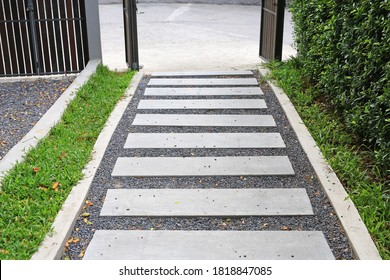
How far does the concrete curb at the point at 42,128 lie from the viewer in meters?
4.57

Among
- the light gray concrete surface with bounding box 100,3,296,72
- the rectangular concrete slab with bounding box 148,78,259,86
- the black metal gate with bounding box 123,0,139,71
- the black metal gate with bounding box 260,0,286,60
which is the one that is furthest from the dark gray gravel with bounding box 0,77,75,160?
the black metal gate with bounding box 260,0,286,60

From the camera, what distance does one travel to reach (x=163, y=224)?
3717mm

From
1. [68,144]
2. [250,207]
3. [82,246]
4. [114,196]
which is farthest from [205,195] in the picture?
[68,144]

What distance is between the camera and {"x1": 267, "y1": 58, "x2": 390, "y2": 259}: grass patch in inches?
142

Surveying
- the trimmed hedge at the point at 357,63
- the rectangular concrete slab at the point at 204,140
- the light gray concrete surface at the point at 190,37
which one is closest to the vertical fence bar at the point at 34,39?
the light gray concrete surface at the point at 190,37

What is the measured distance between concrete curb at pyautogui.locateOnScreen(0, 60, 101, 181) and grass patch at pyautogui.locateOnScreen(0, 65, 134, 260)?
3.1 inches

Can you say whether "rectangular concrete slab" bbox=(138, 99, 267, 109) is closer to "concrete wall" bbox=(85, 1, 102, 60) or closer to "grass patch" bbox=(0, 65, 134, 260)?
"grass patch" bbox=(0, 65, 134, 260)

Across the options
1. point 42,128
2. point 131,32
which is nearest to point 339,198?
point 42,128

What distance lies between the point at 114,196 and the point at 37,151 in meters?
1.10

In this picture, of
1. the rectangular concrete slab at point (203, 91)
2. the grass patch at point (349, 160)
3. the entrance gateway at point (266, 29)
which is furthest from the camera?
the entrance gateway at point (266, 29)

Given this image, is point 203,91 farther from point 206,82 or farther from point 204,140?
point 204,140

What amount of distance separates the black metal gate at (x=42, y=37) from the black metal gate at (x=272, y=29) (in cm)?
306

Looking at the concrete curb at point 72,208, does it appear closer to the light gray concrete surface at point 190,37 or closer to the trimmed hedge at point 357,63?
the trimmed hedge at point 357,63

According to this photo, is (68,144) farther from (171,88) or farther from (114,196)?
(171,88)
